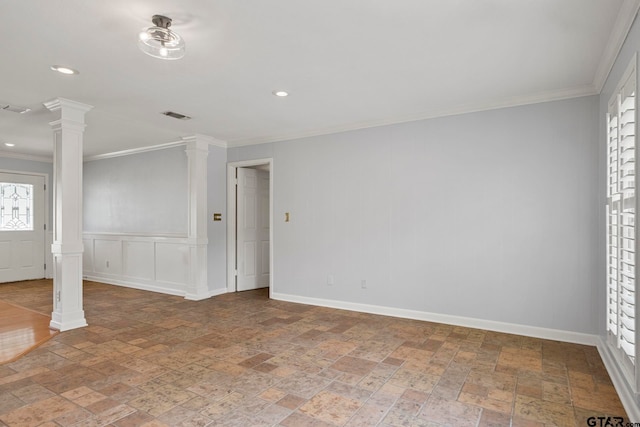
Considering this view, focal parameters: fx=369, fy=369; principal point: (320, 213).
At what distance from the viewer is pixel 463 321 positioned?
419 cm

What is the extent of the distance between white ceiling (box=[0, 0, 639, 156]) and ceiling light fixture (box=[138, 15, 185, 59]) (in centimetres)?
7

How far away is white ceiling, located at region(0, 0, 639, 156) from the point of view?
7.52 feet

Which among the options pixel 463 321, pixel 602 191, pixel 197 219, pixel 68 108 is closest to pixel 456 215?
pixel 463 321

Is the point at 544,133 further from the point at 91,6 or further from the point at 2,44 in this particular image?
the point at 2,44

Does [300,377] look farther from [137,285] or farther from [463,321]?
[137,285]

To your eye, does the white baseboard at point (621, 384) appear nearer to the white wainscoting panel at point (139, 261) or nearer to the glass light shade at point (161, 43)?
the glass light shade at point (161, 43)

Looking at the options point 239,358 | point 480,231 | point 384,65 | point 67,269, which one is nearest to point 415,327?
point 480,231

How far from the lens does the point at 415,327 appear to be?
4.18 m

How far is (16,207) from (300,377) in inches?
297

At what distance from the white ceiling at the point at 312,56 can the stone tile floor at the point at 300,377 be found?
2495 millimetres

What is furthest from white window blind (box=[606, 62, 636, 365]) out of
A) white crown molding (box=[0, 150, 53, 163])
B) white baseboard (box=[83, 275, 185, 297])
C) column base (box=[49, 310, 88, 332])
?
white crown molding (box=[0, 150, 53, 163])

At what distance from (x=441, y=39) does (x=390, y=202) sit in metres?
2.31

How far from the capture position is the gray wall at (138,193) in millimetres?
6227

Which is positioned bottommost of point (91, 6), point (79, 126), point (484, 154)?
point (484, 154)
